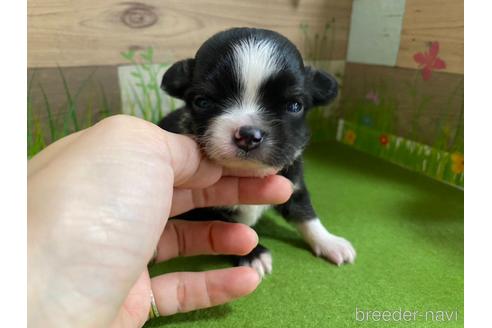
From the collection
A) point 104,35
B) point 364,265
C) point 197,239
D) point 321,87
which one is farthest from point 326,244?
point 104,35

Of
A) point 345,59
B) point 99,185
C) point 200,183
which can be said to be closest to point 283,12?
point 345,59

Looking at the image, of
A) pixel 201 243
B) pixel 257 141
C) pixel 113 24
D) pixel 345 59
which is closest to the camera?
pixel 257 141

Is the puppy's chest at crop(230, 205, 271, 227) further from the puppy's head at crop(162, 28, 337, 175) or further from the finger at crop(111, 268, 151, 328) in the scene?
the finger at crop(111, 268, 151, 328)

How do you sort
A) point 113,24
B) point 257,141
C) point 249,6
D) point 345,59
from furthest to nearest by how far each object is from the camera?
point 345,59 → point 249,6 → point 113,24 → point 257,141

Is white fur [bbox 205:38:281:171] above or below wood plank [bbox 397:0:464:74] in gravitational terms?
below

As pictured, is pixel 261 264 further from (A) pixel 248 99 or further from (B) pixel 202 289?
(A) pixel 248 99

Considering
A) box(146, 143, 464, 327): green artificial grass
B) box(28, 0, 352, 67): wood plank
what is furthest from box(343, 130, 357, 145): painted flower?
box(28, 0, 352, 67): wood plank

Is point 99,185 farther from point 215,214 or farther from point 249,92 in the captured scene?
point 215,214

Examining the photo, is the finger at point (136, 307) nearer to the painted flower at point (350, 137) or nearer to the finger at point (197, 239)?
the finger at point (197, 239)
